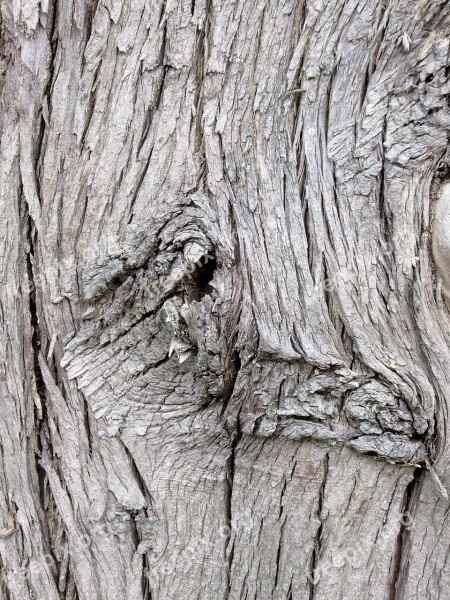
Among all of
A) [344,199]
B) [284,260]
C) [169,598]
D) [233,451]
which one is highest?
[344,199]

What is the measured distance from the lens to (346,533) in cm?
114

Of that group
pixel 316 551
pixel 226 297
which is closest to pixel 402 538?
pixel 316 551

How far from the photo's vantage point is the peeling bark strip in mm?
1078

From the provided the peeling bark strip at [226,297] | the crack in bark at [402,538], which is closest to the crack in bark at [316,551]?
the peeling bark strip at [226,297]

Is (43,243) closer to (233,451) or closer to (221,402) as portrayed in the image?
(221,402)

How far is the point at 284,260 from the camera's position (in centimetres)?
111

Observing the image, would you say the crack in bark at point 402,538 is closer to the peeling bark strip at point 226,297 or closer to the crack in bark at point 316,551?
the peeling bark strip at point 226,297

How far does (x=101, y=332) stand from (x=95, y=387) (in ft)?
0.43

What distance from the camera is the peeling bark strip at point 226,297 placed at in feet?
3.54

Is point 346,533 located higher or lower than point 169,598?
higher

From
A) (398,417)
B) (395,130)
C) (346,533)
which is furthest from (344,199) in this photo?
(346,533)

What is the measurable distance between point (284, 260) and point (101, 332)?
17.9 inches

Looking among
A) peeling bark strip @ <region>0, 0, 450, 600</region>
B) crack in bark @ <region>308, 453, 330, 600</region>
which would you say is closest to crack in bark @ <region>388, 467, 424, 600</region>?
peeling bark strip @ <region>0, 0, 450, 600</region>

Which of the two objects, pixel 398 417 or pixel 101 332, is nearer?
pixel 398 417
